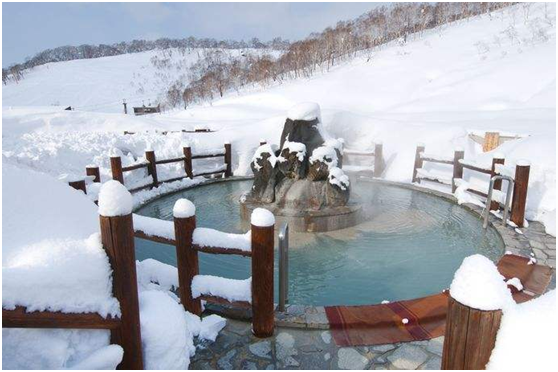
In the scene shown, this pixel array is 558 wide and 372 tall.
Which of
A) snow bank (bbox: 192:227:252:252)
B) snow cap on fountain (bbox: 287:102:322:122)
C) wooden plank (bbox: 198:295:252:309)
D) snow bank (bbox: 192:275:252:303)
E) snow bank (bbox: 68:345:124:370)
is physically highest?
snow cap on fountain (bbox: 287:102:322:122)

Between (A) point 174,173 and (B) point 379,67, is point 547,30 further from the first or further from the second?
(A) point 174,173

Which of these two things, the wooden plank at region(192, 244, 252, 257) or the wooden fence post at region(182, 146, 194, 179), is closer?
the wooden plank at region(192, 244, 252, 257)

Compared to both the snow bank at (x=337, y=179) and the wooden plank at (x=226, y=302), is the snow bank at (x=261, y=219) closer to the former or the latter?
the wooden plank at (x=226, y=302)

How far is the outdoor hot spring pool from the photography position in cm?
492

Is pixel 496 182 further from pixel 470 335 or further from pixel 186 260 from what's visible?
pixel 470 335

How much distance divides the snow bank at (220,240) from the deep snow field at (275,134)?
759 millimetres

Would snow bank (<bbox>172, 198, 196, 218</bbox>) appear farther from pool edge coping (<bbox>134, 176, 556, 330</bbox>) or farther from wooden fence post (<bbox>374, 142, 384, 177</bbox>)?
wooden fence post (<bbox>374, 142, 384, 177</bbox>)

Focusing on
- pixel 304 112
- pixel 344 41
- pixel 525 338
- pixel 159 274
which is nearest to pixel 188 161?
pixel 304 112

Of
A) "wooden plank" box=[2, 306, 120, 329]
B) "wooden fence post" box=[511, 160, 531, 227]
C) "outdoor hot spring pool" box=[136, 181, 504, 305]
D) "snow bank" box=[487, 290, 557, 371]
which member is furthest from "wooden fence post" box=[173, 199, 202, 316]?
"wooden fence post" box=[511, 160, 531, 227]

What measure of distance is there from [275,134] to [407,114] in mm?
9641

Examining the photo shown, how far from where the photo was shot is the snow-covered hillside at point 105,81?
214 ft

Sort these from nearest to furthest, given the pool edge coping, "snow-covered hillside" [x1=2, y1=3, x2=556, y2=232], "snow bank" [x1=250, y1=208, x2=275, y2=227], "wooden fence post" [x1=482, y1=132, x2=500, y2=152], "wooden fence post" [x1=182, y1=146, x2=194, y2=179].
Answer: "snow bank" [x1=250, y1=208, x2=275, y2=227] → the pool edge coping → "wooden fence post" [x1=182, y1=146, x2=194, y2=179] → "wooden fence post" [x1=482, y1=132, x2=500, y2=152] → "snow-covered hillside" [x1=2, y1=3, x2=556, y2=232]

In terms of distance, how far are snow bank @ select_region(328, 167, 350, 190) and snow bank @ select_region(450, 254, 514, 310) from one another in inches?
218

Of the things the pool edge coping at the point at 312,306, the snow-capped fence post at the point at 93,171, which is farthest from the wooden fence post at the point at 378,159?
the snow-capped fence post at the point at 93,171
